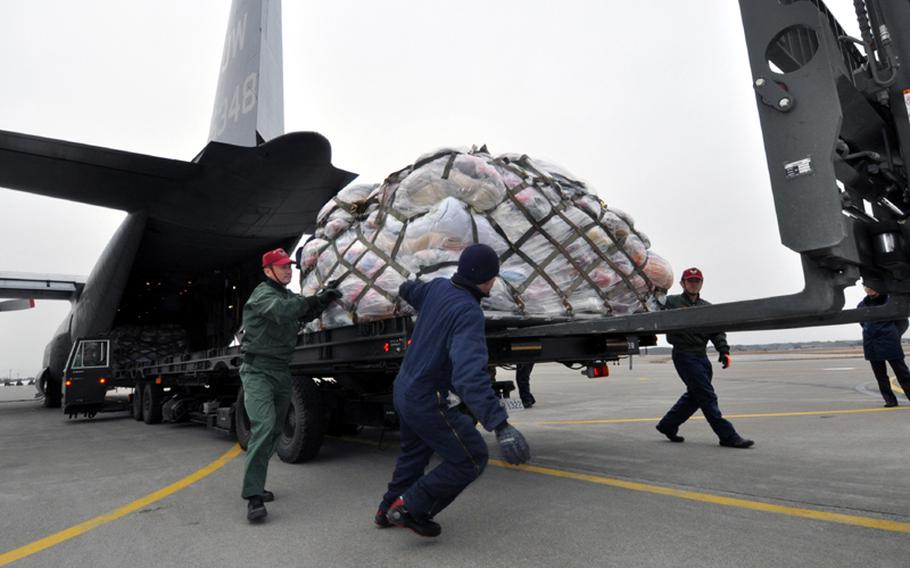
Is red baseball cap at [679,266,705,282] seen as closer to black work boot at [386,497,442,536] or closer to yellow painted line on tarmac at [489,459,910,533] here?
yellow painted line on tarmac at [489,459,910,533]

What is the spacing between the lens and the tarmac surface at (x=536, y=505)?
285 cm

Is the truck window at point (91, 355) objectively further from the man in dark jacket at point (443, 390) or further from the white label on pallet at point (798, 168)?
the white label on pallet at point (798, 168)

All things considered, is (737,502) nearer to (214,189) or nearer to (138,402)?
(214,189)

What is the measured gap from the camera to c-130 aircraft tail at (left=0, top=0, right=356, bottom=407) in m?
7.59

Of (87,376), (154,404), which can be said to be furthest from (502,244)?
(87,376)

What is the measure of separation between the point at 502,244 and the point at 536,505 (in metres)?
1.91

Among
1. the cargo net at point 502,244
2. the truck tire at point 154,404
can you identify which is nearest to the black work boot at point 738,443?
the cargo net at point 502,244

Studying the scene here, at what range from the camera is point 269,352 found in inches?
163

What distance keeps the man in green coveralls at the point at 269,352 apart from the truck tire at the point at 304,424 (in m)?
1.08

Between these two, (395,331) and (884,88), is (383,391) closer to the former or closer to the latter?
(395,331)

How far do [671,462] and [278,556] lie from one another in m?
3.51

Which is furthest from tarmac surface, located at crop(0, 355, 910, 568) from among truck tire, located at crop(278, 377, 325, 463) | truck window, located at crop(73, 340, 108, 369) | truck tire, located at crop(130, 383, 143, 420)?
truck window, located at crop(73, 340, 108, 369)

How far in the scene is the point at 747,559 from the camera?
2639 mm

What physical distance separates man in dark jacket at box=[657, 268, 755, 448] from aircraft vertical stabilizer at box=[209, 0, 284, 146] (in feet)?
23.3
